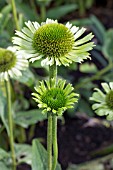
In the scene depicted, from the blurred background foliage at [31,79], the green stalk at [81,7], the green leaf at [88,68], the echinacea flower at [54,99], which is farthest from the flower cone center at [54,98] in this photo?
the green stalk at [81,7]

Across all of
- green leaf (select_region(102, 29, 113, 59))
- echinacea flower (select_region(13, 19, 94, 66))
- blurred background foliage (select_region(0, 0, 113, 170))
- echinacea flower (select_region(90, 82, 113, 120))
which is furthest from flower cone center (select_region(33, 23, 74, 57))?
green leaf (select_region(102, 29, 113, 59))

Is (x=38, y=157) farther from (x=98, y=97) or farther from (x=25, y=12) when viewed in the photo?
(x=25, y=12)

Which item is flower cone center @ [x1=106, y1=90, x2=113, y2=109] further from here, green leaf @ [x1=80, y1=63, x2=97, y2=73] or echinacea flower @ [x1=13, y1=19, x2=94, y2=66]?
green leaf @ [x1=80, y1=63, x2=97, y2=73]

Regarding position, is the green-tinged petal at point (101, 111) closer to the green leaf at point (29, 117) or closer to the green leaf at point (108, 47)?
the green leaf at point (29, 117)

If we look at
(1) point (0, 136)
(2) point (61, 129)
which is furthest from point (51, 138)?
(2) point (61, 129)

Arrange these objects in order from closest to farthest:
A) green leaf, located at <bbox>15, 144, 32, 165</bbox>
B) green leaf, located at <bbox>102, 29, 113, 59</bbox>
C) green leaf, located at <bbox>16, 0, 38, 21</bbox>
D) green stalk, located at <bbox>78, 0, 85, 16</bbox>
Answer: green leaf, located at <bbox>15, 144, 32, 165</bbox> → green leaf, located at <bbox>102, 29, 113, 59</bbox> → green leaf, located at <bbox>16, 0, 38, 21</bbox> → green stalk, located at <bbox>78, 0, 85, 16</bbox>

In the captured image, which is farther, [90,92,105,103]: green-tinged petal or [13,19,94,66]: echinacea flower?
[90,92,105,103]: green-tinged petal

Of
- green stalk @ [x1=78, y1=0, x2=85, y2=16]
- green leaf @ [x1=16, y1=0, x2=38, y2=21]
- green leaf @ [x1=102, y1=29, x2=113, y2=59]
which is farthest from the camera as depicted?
green stalk @ [x1=78, y1=0, x2=85, y2=16]
